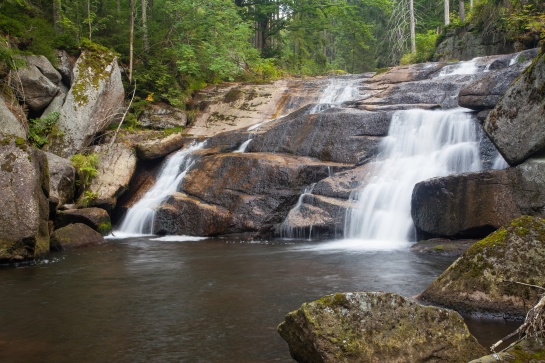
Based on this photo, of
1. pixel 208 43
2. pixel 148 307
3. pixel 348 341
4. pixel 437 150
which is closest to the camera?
pixel 348 341

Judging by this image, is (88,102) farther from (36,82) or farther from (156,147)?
(156,147)

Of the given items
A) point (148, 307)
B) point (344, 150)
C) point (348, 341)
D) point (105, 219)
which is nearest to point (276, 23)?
point (344, 150)

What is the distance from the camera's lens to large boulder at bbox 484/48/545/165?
8.44 m

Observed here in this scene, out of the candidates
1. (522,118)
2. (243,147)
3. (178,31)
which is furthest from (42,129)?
(522,118)

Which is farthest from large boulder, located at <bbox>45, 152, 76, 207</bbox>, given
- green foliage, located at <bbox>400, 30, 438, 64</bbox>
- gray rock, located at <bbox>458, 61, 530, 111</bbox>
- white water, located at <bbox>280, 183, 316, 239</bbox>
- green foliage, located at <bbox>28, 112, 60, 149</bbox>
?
green foliage, located at <bbox>400, 30, 438, 64</bbox>

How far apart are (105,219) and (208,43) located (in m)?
Answer: 10.6

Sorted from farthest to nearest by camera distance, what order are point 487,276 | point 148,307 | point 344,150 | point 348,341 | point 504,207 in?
point 344,150, point 504,207, point 148,307, point 487,276, point 348,341

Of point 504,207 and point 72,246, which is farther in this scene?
point 72,246

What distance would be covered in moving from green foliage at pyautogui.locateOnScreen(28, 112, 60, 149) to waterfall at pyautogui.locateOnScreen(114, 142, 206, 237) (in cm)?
351

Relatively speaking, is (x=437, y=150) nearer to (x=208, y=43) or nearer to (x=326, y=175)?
(x=326, y=175)

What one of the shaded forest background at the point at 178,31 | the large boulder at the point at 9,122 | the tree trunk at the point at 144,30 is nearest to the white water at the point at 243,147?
the shaded forest background at the point at 178,31

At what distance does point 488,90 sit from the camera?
11992 millimetres

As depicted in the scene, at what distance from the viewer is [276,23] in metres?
28.9

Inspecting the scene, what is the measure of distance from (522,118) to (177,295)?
703 centimetres
